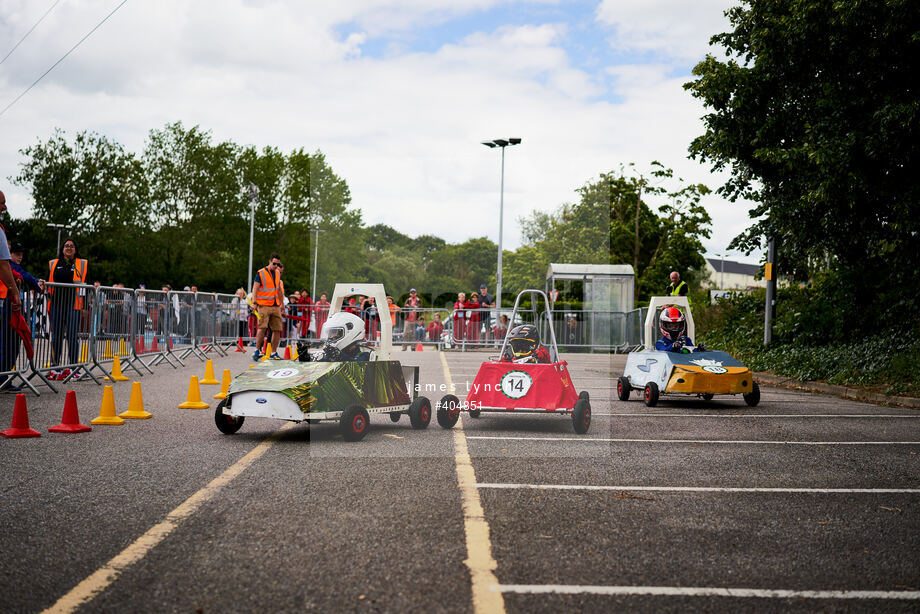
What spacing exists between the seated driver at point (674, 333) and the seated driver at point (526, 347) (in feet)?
11.2

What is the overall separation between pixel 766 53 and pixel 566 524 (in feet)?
45.4

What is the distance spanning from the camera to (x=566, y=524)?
496cm

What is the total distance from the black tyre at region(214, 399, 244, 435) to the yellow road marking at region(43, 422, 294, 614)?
1860 mm

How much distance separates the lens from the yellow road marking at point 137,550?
11.6 feet

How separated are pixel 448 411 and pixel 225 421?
2346 mm

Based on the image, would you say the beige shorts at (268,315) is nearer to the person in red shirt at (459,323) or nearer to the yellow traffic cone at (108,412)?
the yellow traffic cone at (108,412)

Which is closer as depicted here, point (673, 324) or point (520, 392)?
point (520, 392)

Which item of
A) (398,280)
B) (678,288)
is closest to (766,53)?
(678,288)

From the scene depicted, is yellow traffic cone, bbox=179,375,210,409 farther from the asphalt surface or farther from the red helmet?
the red helmet

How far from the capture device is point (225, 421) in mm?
8398

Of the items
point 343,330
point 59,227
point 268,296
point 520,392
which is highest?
point 59,227

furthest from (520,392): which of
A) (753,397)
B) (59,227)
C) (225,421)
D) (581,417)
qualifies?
(59,227)

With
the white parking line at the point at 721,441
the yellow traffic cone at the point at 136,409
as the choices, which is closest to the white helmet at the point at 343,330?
the white parking line at the point at 721,441

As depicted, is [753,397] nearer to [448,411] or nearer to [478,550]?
[448,411]
